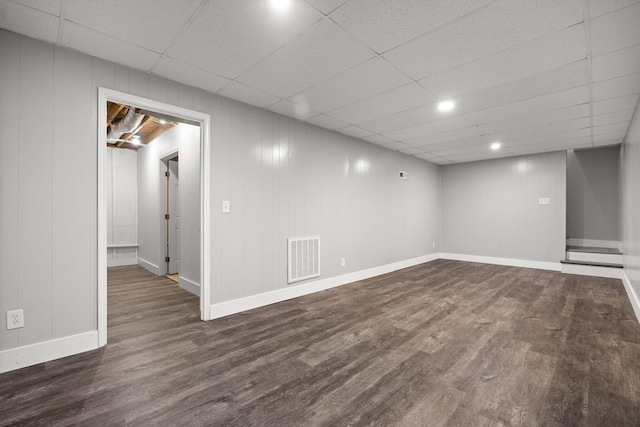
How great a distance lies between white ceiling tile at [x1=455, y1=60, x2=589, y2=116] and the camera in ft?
8.49

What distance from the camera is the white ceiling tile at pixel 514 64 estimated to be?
2.14 metres

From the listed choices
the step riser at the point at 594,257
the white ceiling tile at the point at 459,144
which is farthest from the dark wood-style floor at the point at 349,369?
the white ceiling tile at the point at 459,144

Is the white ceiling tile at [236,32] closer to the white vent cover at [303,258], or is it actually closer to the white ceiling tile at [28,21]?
the white ceiling tile at [28,21]

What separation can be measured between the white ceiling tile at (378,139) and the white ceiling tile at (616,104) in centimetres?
268

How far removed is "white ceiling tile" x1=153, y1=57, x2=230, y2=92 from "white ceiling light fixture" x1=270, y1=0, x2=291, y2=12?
1179 mm

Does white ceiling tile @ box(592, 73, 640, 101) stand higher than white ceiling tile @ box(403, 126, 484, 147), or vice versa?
white ceiling tile @ box(403, 126, 484, 147)

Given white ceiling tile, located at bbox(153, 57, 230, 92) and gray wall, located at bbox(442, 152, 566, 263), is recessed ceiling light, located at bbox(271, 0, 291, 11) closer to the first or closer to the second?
white ceiling tile, located at bbox(153, 57, 230, 92)

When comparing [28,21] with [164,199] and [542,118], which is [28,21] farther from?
[542,118]

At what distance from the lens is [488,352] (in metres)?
2.39

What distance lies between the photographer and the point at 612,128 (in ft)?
14.0

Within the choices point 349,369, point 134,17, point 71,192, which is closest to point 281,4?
point 134,17

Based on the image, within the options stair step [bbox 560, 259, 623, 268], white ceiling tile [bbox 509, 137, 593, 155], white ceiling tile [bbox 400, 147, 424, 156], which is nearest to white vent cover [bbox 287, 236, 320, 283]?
white ceiling tile [bbox 400, 147, 424, 156]

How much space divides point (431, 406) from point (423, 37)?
2.53m

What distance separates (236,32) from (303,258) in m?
2.84
